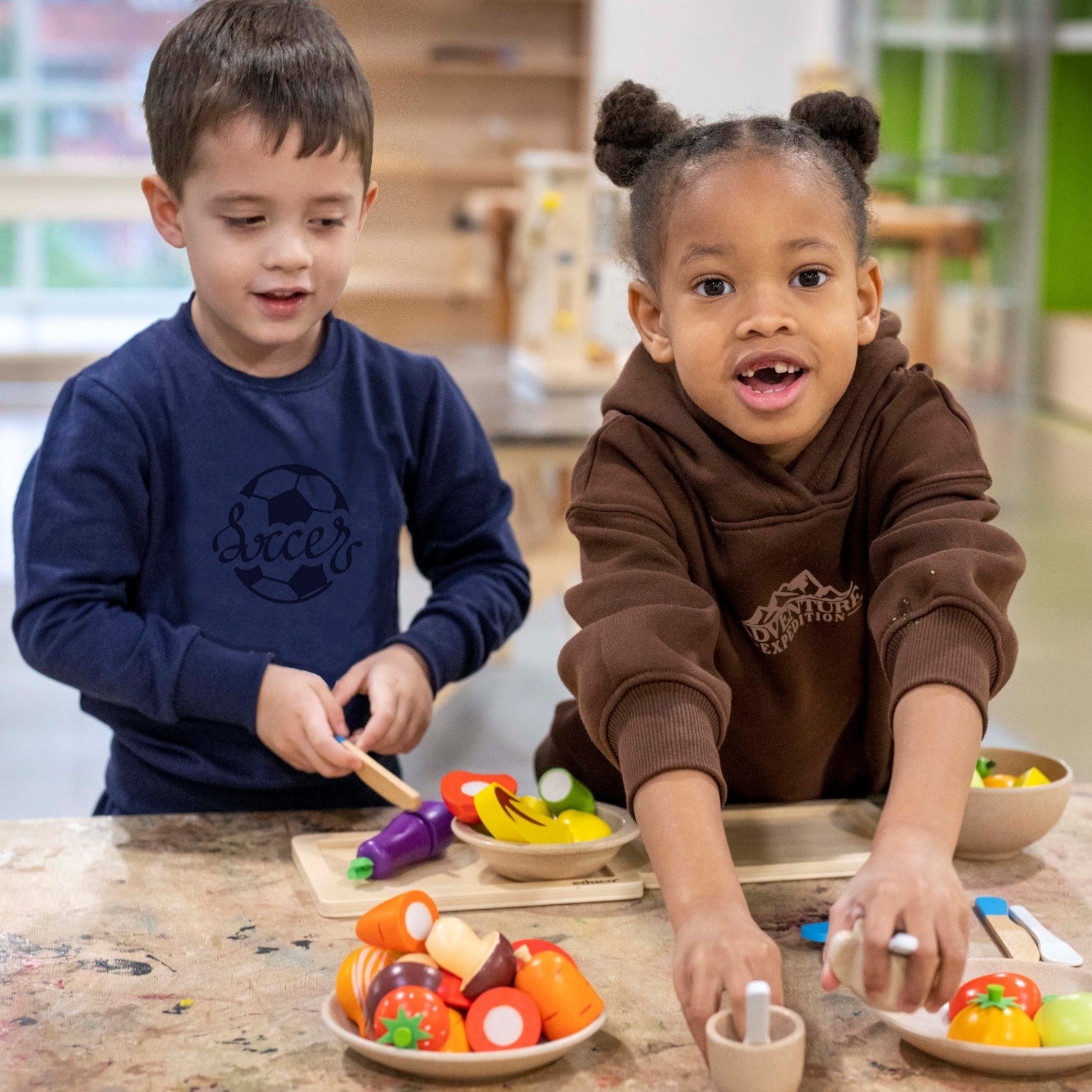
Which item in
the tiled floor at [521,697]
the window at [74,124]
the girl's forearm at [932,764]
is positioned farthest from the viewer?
the window at [74,124]

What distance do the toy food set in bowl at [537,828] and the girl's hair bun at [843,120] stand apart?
0.47m

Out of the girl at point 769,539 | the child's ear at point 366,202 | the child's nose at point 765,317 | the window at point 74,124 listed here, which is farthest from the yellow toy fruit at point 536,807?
the window at point 74,124

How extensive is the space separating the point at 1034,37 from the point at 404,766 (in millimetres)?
5651

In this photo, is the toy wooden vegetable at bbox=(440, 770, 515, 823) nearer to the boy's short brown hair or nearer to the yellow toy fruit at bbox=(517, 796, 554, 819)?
the yellow toy fruit at bbox=(517, 796, 554, 819)

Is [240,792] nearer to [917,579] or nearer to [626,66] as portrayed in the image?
[917,579]

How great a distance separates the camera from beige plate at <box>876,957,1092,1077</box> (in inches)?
27.1

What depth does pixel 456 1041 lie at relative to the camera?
0.69 metres

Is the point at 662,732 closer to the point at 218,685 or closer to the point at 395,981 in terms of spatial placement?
the point at 395,981

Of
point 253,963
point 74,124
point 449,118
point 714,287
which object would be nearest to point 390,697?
point 253,963

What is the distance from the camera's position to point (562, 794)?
99cm

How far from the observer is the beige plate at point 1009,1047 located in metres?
0.69

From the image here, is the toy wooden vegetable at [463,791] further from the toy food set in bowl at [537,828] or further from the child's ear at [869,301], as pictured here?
the child's ear at [869,301]

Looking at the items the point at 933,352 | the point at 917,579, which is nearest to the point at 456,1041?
the point at 917,579

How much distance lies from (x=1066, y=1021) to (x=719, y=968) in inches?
7.1
